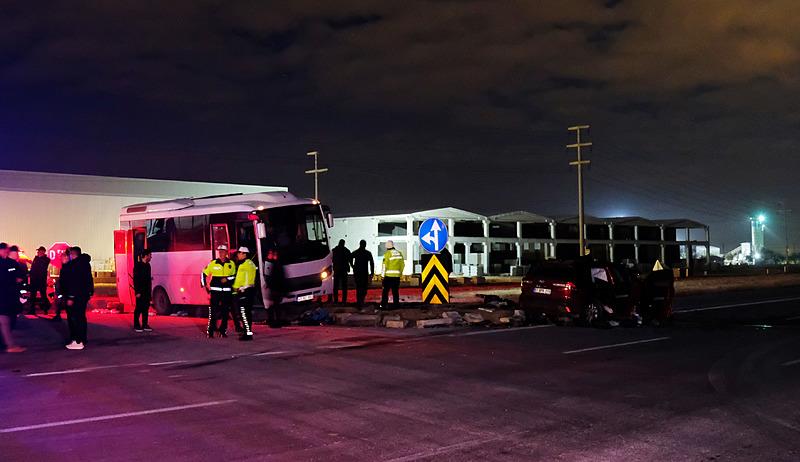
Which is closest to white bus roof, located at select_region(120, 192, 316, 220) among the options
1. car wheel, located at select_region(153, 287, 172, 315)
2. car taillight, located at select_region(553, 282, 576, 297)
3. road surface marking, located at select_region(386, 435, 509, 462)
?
car wheel, located at select_region(153, 287, 172, 315)

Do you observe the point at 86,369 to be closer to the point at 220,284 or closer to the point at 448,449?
the point at 220,284

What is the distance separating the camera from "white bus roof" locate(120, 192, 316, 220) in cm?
1988

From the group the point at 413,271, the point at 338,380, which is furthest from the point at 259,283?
the point at 413,271

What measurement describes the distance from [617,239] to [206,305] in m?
53.5

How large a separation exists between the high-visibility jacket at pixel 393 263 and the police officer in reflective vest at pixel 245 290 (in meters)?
4.51

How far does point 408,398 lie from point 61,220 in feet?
159

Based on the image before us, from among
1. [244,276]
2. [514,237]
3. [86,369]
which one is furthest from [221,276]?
[514,237]

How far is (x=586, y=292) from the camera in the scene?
665 inches

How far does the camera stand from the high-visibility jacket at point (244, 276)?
15344mm

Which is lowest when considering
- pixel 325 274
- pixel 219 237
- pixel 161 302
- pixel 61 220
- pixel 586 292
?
pixel 161 302

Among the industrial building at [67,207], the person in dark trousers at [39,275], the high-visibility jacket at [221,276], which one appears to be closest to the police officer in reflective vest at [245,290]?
the high-visibility jacket at [221,276]

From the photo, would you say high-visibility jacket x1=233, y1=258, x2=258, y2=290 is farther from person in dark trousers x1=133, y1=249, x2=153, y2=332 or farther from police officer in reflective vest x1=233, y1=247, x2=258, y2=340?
person in dark trousers x1=133, y1=249, x2=153, y2=332

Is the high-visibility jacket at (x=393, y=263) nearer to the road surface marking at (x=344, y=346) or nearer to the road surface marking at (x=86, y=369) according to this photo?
the road surface marking at (x=344, y=346)

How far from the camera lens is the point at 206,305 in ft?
70.9
